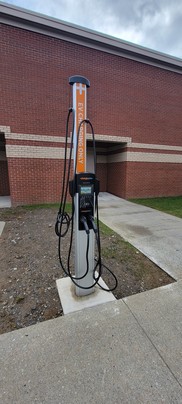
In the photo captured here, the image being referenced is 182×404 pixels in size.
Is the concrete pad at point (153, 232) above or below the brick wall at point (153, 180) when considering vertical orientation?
below

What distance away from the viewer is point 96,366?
1346 mm

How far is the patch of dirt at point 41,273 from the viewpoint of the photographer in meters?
1.91

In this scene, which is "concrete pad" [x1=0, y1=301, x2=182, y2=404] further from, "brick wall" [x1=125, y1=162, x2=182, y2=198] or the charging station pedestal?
"brick wall" [x1=125, y1=162, x2=182, y2=198]

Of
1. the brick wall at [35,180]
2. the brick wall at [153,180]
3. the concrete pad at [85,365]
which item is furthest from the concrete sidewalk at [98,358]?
the brick wall at [153,180]

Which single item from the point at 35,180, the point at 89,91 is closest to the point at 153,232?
the point at 35,180

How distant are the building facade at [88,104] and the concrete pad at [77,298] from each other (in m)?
5.36

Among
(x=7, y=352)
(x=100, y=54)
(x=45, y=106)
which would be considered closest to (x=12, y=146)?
(x=45, y=106)

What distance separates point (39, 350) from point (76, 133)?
1.88 meters

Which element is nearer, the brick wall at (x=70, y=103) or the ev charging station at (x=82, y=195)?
the ev charging station at (x=82, y=195)

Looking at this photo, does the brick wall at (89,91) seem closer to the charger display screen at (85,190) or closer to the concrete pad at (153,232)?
the concrete pad at (153,232)

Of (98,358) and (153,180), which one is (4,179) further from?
(98,358)

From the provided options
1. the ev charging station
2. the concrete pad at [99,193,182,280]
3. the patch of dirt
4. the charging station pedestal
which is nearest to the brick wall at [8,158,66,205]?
the concrete pad at [99,193,182,280]

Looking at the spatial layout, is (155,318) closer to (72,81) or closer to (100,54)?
(72,81)

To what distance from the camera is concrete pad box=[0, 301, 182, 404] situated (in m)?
1.17
